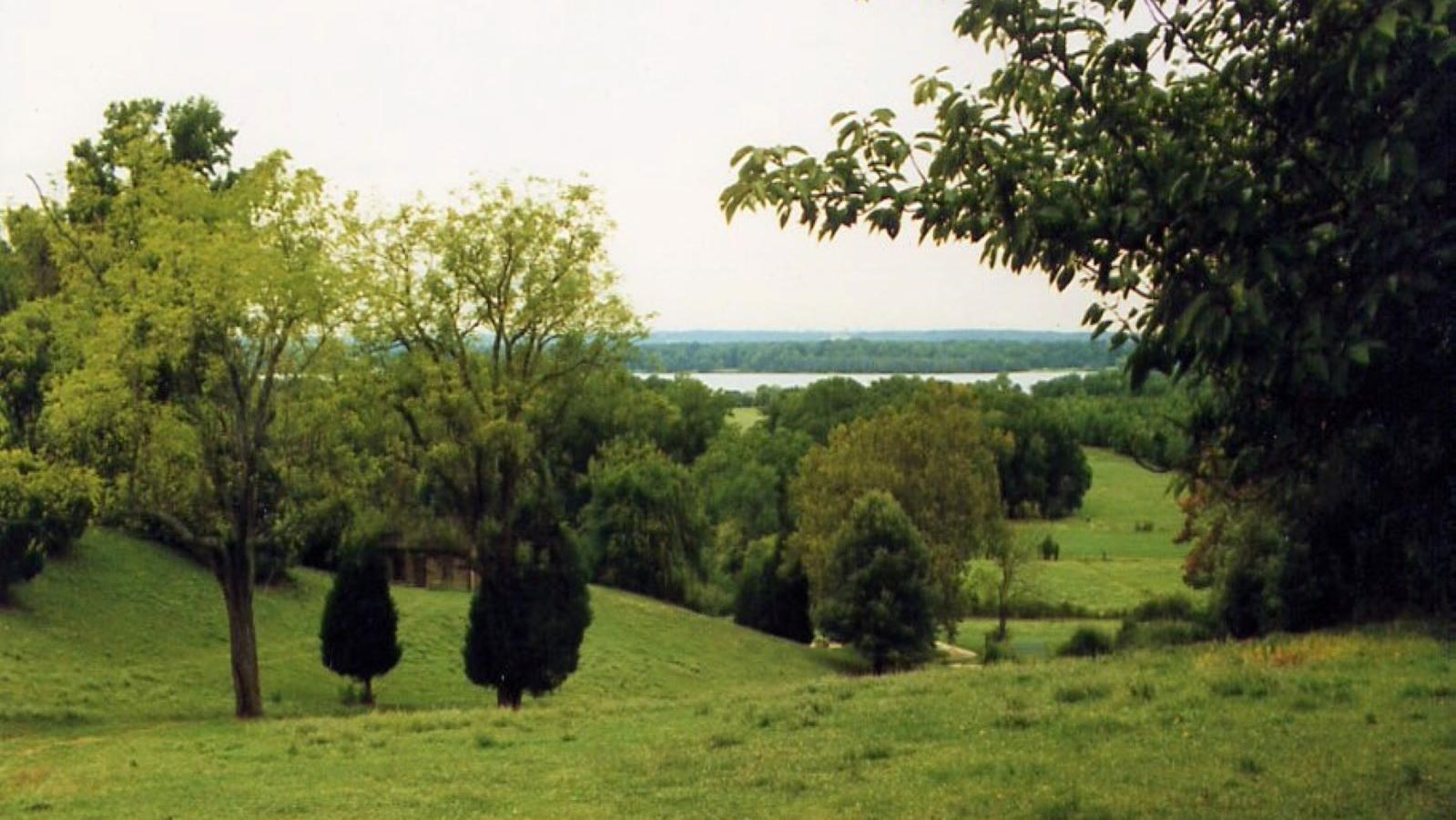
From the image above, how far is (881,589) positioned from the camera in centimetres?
5372

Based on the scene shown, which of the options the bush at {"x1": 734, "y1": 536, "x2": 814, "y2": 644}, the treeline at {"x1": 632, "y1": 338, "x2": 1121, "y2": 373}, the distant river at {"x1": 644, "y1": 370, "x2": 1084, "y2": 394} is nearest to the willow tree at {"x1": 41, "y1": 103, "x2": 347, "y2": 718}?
the bush at {"x1": 734, "y1": 536, "x2": 814, "y2": 644}

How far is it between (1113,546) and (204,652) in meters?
66.0

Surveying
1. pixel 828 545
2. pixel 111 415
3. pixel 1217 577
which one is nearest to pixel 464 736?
pixel 111 415

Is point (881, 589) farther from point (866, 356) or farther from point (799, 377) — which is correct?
point (799, 377)

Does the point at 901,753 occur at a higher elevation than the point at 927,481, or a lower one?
higher

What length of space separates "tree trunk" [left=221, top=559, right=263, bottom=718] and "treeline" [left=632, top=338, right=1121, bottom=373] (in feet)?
317

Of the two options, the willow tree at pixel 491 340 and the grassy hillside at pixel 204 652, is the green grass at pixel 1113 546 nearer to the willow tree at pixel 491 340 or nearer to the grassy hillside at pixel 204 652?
the grassy hillside at pixel 204 652

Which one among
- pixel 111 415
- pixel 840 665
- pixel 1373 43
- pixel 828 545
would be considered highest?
pixel 1373 43

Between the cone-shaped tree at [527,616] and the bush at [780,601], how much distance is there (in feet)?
103

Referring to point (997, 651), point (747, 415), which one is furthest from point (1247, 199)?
point (747, 415)

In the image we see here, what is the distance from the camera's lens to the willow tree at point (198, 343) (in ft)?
96.4

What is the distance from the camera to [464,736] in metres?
18.9

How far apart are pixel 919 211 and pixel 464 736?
13157mm

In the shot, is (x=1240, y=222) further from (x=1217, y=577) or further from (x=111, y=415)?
(x=1217, y=577)
